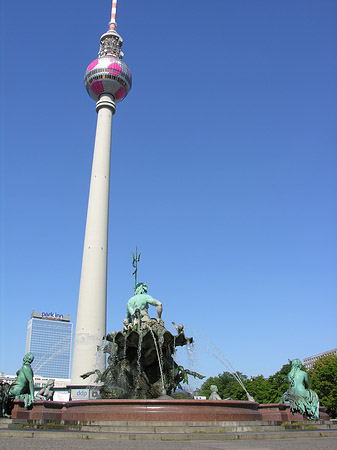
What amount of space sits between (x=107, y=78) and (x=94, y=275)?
2801 cm

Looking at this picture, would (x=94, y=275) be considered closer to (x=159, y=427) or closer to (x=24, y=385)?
(x=24, y=385)

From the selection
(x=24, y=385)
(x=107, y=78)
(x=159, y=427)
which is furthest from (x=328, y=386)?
(x=107, y=78)

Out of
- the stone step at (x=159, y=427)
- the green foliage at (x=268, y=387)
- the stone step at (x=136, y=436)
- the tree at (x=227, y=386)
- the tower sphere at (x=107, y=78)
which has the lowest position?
the stone step at (x=136, y=436)

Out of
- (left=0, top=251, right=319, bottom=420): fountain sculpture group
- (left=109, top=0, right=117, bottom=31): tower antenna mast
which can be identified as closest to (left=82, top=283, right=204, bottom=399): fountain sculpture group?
(left=0, top=251, right=319, bottom=420): fountain sculpture group

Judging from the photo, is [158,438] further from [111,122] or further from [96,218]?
[111,122]

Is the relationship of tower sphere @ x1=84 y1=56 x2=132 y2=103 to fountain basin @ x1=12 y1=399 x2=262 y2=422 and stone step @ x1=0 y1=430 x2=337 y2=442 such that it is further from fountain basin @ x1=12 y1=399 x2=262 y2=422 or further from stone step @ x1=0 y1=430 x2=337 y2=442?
stone step @ x1=0 y1=430 x2=337 y2=442

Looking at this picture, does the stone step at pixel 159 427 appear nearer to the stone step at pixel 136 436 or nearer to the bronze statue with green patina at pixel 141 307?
the stone step at pixel 136 436

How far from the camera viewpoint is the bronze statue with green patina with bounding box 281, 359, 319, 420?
1472 cm

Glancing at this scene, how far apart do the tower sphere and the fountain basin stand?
51.7 meters

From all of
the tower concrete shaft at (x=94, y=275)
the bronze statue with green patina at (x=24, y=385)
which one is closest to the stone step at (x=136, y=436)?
the bronze statue with green patina at (x=24, y=385)

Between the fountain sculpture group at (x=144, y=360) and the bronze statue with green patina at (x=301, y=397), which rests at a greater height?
the fountain sculpture group at (x=144, y=360)

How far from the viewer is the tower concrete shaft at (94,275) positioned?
44.9 meters

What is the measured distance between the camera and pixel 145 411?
38.6 ft

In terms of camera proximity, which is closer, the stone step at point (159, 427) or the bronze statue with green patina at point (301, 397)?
the stone step at point (159, 427)
